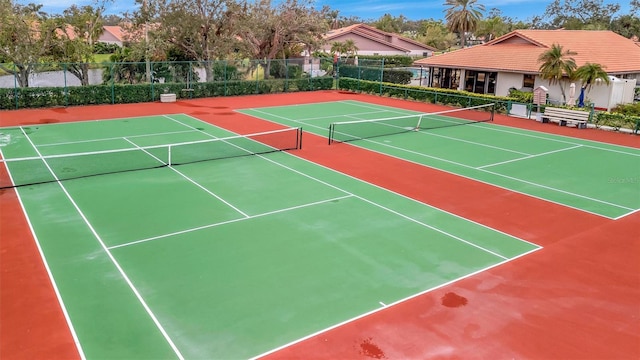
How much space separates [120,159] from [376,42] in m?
59.3

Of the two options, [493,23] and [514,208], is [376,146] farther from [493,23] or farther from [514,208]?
[493,23]

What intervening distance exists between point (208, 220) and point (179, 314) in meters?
4.02

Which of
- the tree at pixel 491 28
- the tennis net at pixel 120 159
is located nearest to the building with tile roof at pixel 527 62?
the tennis net at pixel 120 159

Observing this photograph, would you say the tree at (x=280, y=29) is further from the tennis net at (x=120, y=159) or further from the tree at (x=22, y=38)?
the tennis net at (x=120, y=159)

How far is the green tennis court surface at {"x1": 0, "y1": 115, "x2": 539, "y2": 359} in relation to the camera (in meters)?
7.31

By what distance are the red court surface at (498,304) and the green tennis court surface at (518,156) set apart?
1.29 m

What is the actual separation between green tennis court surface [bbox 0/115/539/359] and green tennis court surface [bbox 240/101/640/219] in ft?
12.6

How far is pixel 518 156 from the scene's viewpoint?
18422 mm

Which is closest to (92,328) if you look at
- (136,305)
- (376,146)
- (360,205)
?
(136,305)

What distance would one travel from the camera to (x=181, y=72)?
32.4 meters

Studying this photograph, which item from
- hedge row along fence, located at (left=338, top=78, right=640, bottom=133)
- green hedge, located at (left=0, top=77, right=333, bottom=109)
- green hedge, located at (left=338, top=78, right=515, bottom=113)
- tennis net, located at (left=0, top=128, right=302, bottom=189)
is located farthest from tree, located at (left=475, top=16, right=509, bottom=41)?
tennis net, located at (left=0, top=128, right=302, bottom=189)

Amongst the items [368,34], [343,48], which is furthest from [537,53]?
[368,34]

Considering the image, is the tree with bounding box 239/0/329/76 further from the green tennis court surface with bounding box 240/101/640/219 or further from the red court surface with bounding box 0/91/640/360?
the red court surface with bounding box 0/91/640/360

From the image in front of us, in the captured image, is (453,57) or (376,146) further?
(453,57)
